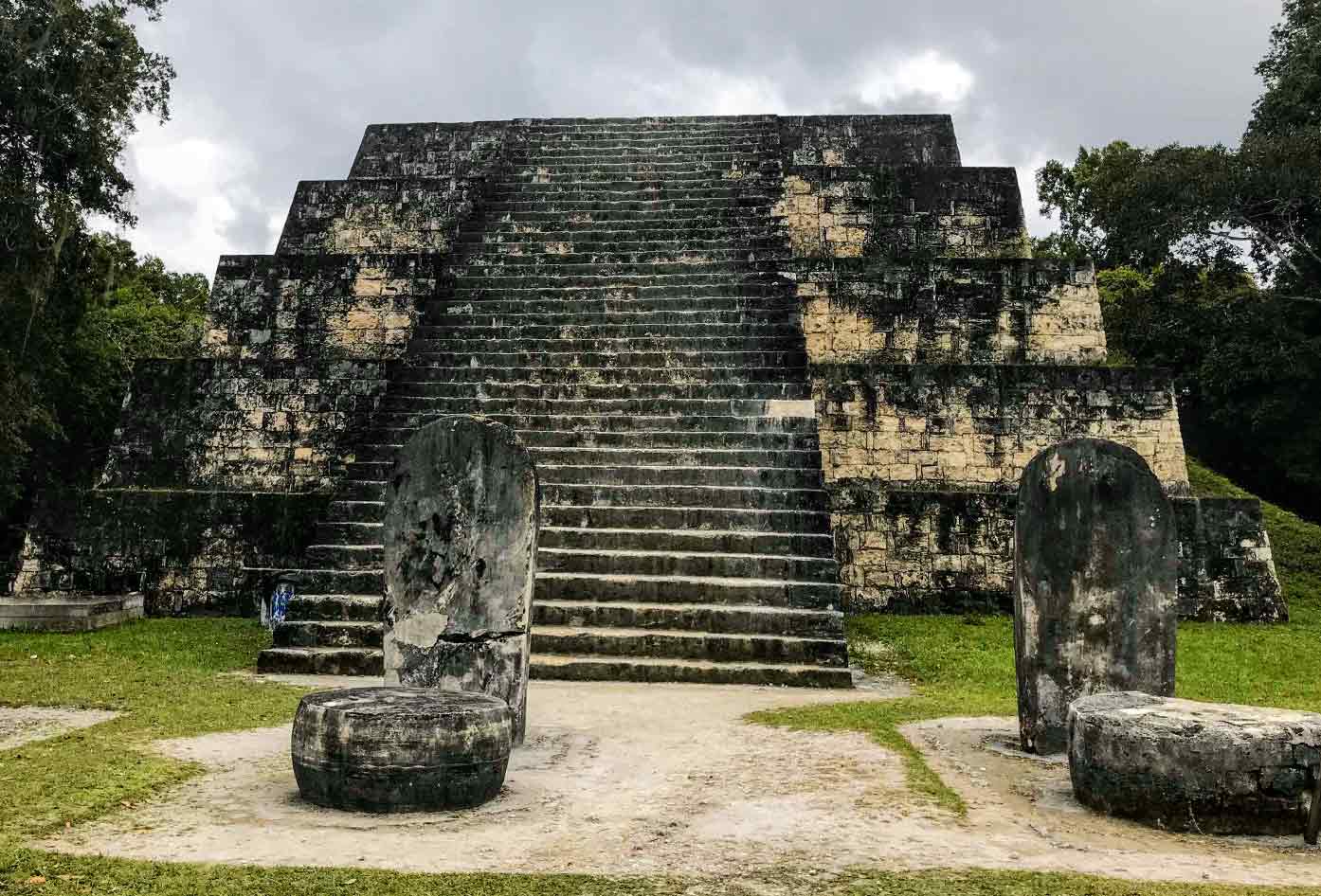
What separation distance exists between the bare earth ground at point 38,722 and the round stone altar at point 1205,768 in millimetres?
4718

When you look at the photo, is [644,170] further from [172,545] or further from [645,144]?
[172,545]

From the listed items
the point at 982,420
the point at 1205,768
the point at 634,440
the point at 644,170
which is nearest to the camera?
the point at 1205,768

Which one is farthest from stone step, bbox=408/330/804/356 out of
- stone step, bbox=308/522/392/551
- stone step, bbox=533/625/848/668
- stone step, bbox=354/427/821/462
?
stone step, bbox=533/625/848/668

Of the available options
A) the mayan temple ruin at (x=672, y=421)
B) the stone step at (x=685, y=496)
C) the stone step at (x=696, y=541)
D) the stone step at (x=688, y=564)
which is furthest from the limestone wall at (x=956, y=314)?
the stone step at (x=688, y=564)

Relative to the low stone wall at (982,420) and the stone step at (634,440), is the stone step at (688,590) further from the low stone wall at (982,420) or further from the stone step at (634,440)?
the low stone wall at (982,420)

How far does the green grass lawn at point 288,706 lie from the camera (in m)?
3.08

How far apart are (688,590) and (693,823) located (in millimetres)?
4067

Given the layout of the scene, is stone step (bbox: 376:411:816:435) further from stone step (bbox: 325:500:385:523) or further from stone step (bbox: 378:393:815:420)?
stone step (bbox: 325:500:385:523)

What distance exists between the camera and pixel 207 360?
11242mm

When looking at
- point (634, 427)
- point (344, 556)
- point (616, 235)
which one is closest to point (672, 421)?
point (634, 427)

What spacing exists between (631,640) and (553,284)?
18.1 feet

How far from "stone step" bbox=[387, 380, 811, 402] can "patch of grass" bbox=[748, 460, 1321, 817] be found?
90.9 inches

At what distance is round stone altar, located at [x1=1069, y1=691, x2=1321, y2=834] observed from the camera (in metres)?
3.75

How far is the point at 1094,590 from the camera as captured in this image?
504cm
